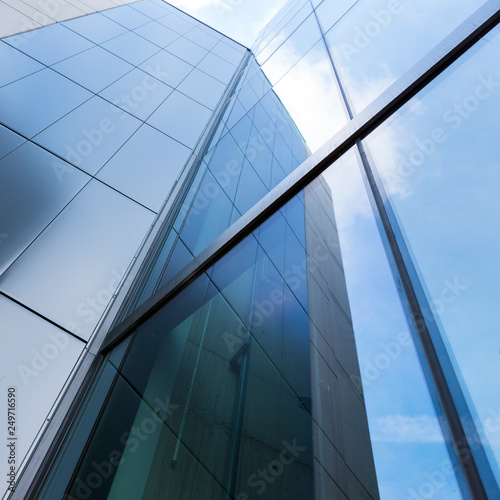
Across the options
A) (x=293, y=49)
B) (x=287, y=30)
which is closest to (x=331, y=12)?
(x=293, y=49)

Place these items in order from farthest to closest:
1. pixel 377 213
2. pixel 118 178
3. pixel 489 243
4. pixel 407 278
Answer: pixel 118 178 < pixel 377 213 < pixel 407 278 < pixel 489 243

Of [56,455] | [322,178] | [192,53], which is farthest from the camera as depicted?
[192,53]

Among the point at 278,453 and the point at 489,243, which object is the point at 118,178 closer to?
the point at 278,453

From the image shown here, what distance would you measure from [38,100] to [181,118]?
2709 mm

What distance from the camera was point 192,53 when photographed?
1042 cm

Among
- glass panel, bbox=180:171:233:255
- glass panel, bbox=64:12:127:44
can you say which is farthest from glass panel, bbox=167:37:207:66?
glass panel, bbox=180:171:233:255

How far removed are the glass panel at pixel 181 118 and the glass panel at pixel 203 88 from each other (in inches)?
13.1

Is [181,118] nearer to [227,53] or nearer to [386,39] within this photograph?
[386,39]

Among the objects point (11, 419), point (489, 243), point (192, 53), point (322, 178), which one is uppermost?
point (192, 53)

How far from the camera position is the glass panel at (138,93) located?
6.67 metres

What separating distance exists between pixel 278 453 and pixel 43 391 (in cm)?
226

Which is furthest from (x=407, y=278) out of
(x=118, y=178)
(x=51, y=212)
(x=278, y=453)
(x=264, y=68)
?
(x=264, y=68)

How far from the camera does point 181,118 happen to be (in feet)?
24.8

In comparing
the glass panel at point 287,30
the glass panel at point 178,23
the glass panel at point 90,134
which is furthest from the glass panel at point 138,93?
the glass panel at point 178,23
